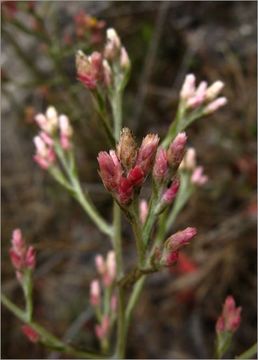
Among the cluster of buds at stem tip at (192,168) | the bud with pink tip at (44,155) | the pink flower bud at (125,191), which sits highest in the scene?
the bud with pink tip at (44,155)

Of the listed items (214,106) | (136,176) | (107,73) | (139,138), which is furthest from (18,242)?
(139,138)

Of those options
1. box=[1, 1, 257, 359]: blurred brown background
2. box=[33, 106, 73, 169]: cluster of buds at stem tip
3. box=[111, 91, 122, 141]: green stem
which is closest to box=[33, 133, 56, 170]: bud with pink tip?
box=[33, 106, 73, 169]: cluster of buds at stem tip

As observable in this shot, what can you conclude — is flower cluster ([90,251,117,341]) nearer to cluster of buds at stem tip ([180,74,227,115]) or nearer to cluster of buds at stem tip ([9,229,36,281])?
cluster of buds at stem tip ([9,229,36,281])

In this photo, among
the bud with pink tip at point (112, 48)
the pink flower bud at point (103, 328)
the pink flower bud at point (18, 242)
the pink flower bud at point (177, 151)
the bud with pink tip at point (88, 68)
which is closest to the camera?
the pink flower bud at point (177, 151)

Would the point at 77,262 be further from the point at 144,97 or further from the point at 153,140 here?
the point at 153,140

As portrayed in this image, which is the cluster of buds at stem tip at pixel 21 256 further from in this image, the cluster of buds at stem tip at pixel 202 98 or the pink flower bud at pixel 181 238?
the cluster of buds at stem tip at pixel 202 98

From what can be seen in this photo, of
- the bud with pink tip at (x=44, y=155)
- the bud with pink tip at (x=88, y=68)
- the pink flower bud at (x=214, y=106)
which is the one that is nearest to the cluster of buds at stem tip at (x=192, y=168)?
the pink flower bud at (x=214, y=106)
